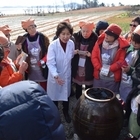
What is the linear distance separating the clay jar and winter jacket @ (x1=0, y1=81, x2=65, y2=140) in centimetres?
119

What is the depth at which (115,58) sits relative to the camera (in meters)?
3.56

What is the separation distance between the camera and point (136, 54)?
10.7 ft

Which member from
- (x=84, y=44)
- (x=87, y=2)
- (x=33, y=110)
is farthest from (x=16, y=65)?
(x=87, y=2)

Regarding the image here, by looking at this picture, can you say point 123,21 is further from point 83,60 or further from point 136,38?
point 136,38

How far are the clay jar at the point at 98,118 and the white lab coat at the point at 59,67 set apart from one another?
2.40ft

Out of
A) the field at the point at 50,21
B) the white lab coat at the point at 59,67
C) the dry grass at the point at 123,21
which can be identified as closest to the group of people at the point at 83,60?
the white lab coat at the point at 59,67

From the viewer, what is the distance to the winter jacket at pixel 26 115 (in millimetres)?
1518

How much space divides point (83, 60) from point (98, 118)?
1374 millimetres

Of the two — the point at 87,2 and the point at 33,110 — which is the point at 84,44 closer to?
the point at 33,110

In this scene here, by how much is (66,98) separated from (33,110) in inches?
84.1

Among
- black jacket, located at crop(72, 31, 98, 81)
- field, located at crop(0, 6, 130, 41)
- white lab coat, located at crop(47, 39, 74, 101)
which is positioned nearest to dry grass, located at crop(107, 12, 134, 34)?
field, located at crop(0, 6, 130, 41)

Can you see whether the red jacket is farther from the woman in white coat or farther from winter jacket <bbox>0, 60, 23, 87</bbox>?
winter jacket <bbox>0, 60, 23, 87</bbox>

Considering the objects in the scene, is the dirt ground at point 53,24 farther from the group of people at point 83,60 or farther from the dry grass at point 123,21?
the dry grass at point 123,21

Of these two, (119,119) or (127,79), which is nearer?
(119,119)
